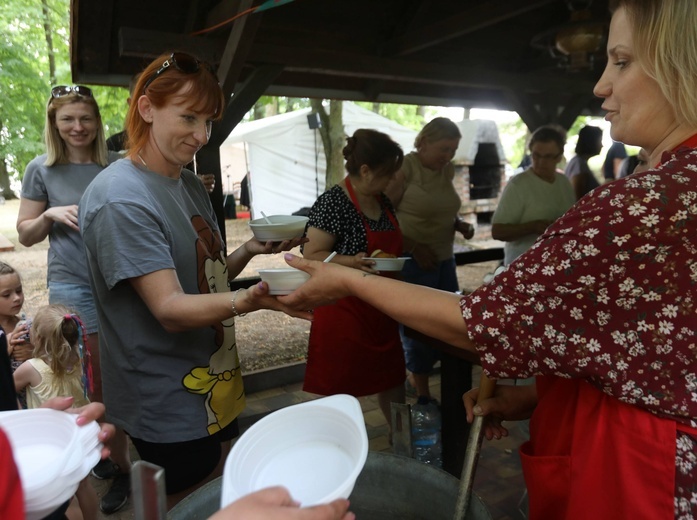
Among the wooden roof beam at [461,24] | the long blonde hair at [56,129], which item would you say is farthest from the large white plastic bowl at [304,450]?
the wooden roof beam at [461,24]

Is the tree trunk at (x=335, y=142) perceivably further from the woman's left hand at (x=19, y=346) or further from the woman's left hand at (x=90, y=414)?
the woman's left hand at (x=90, y=414)

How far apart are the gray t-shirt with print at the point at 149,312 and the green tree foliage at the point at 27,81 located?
5636mm

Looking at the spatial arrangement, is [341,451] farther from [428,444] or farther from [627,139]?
[428,444]

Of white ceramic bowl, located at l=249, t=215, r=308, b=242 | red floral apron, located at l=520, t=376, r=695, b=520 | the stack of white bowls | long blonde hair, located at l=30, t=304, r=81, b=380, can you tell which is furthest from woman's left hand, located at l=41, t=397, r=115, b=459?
long blonde hair, located at l=30, t=304, r=81, b=380

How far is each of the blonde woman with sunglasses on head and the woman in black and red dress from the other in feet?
3.78

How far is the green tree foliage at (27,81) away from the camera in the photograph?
6.36 metres

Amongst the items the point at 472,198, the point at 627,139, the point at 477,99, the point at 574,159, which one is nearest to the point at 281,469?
the point at 627,139

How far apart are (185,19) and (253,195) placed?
999 centimetres

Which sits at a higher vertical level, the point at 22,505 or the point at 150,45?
the point at 150,45

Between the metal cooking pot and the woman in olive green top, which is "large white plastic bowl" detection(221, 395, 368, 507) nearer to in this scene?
the metal cooking pot

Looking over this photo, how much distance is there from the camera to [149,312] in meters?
1.53

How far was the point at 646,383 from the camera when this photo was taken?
3.00ft

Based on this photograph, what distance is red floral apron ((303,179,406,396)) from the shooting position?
2.74m

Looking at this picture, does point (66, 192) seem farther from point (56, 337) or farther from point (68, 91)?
point (56, 337)
